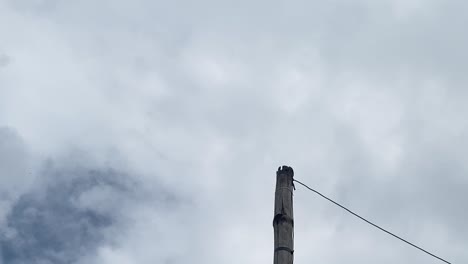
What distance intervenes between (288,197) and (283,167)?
0.63 meters

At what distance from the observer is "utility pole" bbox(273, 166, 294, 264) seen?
301 inches

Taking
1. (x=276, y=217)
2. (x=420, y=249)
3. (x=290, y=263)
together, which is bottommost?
(x=290, y=263)

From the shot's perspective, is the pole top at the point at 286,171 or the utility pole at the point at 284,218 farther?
the pole top at the point at 286,171

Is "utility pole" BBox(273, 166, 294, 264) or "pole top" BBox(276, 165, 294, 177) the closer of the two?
"utility pole" BBox(273, 166, 294, 264)

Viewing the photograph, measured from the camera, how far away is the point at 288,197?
335 inches

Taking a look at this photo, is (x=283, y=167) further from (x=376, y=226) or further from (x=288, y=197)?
(x=376, y=226)

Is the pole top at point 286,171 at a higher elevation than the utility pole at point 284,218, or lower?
higher

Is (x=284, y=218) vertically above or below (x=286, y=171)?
below

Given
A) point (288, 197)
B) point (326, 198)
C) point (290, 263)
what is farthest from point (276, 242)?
point (326, 198)

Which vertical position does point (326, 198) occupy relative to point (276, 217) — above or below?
above

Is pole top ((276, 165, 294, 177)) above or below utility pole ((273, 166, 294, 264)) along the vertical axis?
above

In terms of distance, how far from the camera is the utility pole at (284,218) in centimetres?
765

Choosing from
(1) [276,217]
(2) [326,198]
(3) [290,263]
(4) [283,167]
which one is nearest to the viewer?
(3) [290,263]

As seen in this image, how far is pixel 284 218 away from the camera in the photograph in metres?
8.13
